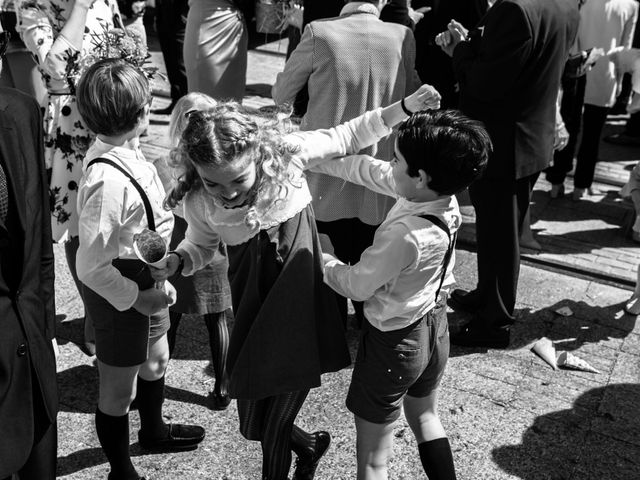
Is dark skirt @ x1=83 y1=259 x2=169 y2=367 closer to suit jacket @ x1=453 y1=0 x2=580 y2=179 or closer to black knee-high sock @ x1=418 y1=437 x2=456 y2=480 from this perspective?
black knee-high sock @ x1=418 y1=437 x2=456 y2=480

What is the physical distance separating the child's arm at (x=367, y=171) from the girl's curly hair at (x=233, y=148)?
0.79 feet

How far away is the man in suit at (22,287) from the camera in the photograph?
1964mm

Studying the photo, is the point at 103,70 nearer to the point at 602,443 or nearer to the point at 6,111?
the point at 6,111

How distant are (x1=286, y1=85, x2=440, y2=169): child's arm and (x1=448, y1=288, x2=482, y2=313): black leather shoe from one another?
1732 millimetres

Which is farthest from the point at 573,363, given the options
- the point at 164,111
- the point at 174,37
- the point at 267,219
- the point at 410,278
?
the point at 164,111

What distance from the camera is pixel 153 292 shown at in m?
A: 2.52

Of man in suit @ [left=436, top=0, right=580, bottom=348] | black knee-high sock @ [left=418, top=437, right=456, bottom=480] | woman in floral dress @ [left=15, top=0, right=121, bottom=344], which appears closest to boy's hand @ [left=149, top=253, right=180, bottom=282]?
black knee-high sock @ [left=418, top=437, right=456, bottom=480]

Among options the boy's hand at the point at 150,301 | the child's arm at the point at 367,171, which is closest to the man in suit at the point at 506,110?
the child's arm at the point at 367,171

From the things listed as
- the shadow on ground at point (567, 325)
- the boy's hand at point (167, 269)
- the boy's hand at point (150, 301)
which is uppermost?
the boy's hand at point (167, 269)

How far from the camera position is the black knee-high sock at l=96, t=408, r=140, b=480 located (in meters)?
2.69

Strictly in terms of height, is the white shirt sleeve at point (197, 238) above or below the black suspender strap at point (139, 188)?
below

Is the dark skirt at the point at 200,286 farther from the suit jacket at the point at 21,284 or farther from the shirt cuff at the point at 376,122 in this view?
the suit jacket at the point at 21,284

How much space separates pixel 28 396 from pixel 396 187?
1.27m

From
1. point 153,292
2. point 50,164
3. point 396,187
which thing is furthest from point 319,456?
point 50,164
